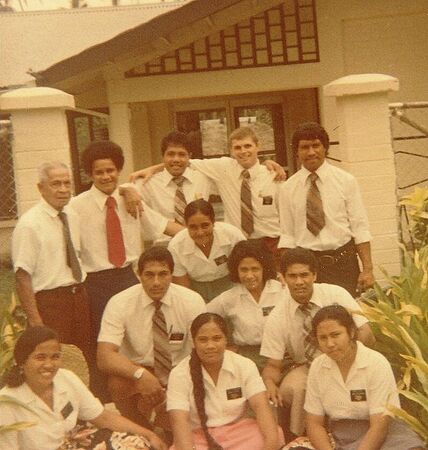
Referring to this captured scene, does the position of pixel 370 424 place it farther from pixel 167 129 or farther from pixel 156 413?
pixel 167 129

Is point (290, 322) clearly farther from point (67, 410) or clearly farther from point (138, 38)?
point (138, 38)

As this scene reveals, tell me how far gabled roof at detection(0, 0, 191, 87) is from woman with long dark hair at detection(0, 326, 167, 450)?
1008cm

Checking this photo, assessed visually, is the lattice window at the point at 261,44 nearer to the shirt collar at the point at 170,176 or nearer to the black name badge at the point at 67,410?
the shirt collar at the point at 170,176

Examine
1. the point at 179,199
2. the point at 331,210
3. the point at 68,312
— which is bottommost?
the point at 68,312

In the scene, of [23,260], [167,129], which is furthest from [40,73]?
[23,260]

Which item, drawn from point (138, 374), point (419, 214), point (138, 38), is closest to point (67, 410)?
point (138, 374)

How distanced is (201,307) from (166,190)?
41.6 inches

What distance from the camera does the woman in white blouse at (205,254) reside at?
4.91 meters

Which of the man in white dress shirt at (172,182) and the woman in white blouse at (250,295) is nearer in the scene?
the woman in white blouse at (250,295)

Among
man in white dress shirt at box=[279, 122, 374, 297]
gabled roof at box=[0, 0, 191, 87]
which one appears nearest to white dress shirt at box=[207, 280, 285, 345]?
man in white dress shirt at box=[279, 122, 374, 297]

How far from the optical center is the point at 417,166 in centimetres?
1003

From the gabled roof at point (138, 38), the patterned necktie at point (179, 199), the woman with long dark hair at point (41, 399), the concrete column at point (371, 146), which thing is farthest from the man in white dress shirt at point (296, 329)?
the gabled roof at point (138, 38)

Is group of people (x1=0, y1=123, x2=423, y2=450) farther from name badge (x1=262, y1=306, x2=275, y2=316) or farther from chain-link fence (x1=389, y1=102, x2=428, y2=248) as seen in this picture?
chain-link fence (x1=389, y1=102, x2=428, y2=248)

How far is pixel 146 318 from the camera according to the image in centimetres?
458
